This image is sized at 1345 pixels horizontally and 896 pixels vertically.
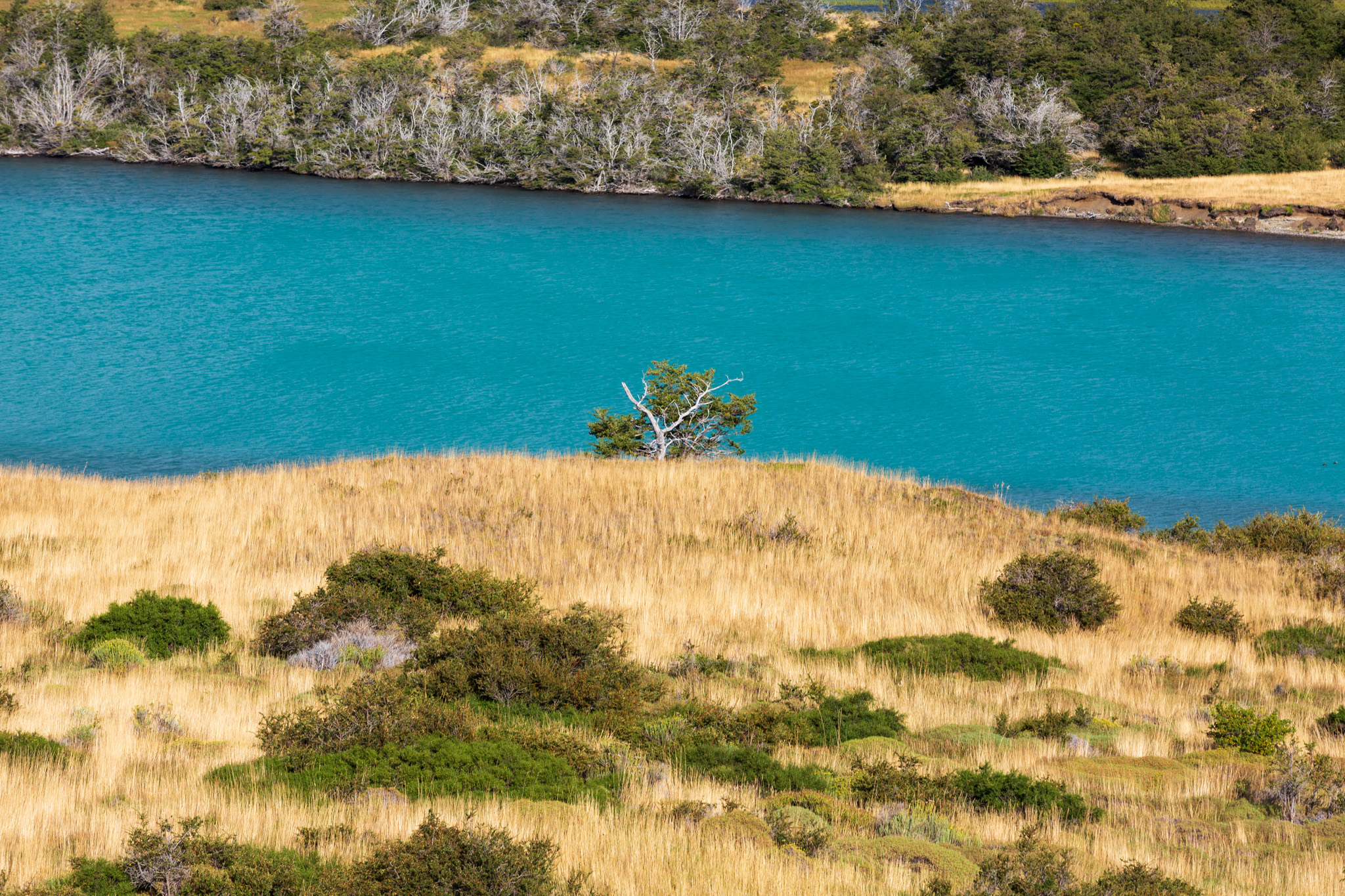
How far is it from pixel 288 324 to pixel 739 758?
35.8m

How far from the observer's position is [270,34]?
287 feet

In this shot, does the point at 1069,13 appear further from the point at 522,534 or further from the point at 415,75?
the point at 522,534

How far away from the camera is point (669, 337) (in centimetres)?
4094

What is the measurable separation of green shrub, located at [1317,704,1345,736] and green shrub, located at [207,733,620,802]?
637cm

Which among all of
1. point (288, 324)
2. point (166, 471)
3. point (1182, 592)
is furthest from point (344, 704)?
point (288, 324)

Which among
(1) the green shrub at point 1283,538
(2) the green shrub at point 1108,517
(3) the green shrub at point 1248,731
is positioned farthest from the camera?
(2) the green shrub at point 1108,517

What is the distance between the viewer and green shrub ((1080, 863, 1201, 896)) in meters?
5.79

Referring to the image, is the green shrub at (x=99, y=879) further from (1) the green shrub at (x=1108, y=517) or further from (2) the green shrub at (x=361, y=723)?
(1) the green shrub at (x=1108, y=517)

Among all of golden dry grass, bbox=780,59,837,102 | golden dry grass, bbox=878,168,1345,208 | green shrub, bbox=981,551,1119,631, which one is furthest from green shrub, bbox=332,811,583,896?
golden dry grass, bbox=780,59,837,102

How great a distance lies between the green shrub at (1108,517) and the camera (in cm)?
2172

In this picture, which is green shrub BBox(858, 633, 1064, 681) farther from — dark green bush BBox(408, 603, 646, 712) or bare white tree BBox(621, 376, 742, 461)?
bare white tree BBox(621, 376, 742, 461)

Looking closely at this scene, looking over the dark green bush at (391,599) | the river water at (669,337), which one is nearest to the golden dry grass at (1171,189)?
the river water at (669,337)

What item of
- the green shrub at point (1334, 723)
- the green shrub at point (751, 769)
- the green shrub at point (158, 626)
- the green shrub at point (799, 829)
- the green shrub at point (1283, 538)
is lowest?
the green shrub at point (1283, 538)

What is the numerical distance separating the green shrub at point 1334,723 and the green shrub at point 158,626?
32.7 ft
